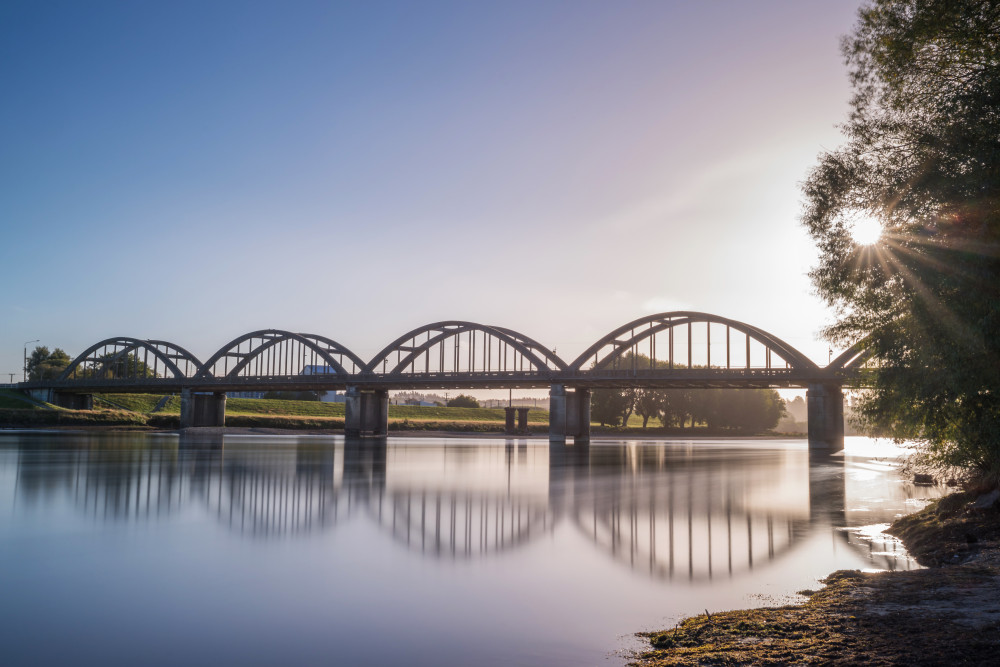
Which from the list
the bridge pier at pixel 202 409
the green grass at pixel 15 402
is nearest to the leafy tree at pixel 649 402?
the bridge pier at pixel 202 409

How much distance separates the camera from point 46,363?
14112 centimetres

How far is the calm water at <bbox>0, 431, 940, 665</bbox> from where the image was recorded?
7.76m

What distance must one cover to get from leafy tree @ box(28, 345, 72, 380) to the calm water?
442 feet

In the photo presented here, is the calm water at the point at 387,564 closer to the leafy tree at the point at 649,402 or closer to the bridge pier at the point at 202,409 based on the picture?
the bridge pier at the point at 202,409

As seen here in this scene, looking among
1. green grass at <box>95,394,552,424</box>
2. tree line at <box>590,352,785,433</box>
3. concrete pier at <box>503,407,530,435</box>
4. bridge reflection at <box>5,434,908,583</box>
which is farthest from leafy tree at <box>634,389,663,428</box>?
bridge reflection at <box>5,434,908,583</box>

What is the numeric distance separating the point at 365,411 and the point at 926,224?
88963 millimetres

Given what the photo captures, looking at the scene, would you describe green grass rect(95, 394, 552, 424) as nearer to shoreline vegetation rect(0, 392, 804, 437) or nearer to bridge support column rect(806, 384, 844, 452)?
shoreline vegetation rect(0, 392, 804, 437)

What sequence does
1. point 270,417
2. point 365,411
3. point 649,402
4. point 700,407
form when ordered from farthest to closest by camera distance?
point 649,402 → point 700,407 → point 270,417 → point 365,411

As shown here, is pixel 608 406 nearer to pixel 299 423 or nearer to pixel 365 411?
pixel 365 411

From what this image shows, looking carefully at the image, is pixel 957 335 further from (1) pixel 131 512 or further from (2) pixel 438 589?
(1) pixel 131 512

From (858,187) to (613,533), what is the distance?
9075mm

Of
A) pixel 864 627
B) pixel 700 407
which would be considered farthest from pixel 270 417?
pixel 864 627

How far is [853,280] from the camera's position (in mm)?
15820

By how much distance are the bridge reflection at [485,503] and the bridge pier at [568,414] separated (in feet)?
153
